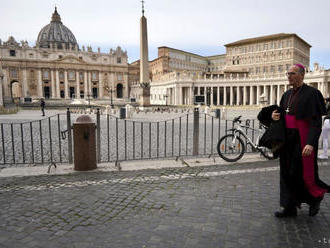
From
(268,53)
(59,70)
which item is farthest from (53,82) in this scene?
(268,53)

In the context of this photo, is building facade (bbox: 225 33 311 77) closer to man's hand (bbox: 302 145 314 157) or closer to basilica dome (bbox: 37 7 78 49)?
basilica dome (bbox: 37 7 78 49)

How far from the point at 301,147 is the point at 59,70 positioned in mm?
82955

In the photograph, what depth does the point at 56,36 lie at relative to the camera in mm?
90750

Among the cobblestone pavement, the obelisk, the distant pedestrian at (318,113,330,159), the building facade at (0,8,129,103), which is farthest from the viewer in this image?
the building facade at (0,8,129,103)

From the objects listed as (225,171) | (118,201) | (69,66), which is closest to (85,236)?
A: (118,201)

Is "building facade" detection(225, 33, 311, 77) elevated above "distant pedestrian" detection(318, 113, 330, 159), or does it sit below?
above

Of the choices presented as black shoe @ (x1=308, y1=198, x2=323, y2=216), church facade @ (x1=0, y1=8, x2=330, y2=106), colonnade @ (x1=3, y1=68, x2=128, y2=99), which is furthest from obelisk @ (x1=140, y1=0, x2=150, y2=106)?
colonnade @ (x1=3, y1=68, x2=128, y2=99)

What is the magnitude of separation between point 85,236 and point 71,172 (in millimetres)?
2648

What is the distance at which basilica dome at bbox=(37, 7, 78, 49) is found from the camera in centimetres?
8891

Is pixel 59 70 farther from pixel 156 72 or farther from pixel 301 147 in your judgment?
pixel 301 147

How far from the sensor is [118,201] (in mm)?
3799

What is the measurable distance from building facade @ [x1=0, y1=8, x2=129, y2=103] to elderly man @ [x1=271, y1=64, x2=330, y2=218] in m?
69.8

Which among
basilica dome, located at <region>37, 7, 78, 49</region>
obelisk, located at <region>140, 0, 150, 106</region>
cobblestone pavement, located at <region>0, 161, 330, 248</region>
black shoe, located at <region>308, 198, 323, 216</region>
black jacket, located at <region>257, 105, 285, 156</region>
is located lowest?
cobblestone pavement, located at <region>0, 161, 330, 248</region>

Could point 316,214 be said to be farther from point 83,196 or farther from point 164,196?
point 83,196
